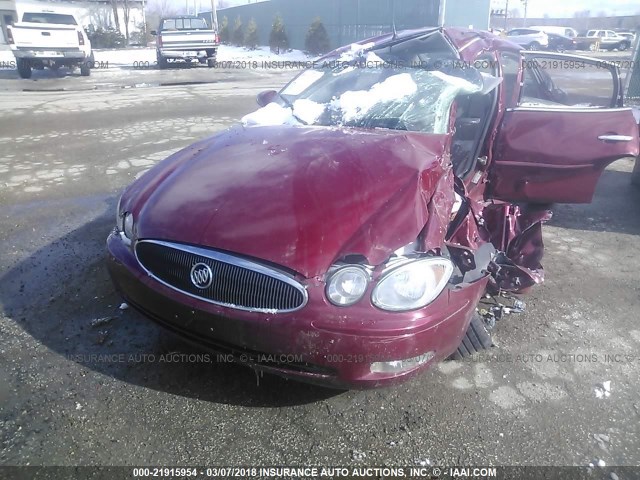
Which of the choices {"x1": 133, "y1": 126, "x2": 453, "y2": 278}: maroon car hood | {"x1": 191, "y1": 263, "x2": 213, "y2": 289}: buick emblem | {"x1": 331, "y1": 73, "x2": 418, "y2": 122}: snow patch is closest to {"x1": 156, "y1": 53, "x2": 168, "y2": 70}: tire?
{"x1": 331, "y1": 73, "x2": 418, "y2": 122}: snow patch

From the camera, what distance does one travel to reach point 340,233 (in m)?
2.23

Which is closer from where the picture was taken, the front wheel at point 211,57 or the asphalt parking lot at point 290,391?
the asphalt parking lot at point 290,391

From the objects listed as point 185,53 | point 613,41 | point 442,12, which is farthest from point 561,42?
point 185,53

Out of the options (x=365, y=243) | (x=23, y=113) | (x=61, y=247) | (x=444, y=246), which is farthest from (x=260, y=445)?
(x=23, y=113)

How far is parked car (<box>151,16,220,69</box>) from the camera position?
18484mm

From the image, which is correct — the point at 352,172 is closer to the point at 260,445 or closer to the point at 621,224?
the point at 260,445

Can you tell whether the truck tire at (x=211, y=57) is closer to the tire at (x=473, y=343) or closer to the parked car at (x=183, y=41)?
the parked car at (x=183, y=41)

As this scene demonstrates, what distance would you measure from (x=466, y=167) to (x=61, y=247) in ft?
11.3

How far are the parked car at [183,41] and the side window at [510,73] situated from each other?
1655 cm

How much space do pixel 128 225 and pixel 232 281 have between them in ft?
2.91

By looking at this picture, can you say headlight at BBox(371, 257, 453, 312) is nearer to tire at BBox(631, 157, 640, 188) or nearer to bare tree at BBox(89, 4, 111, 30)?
tire at BBox(631, 157, 640, 188)

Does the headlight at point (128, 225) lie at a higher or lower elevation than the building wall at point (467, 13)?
lower

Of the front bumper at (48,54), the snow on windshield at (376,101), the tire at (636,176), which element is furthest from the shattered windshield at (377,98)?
the front bumper at (48,54)

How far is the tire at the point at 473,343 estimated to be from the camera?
9.33 ft
